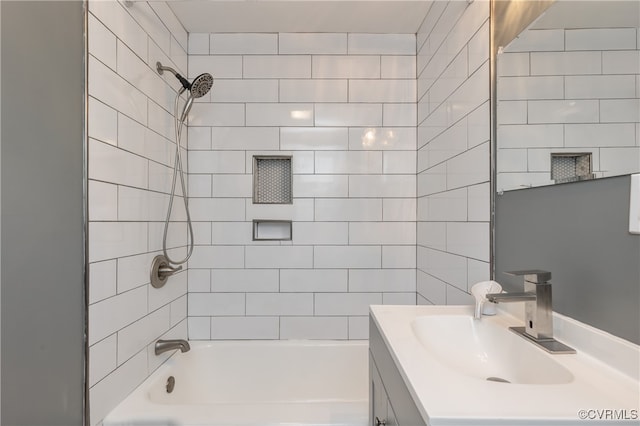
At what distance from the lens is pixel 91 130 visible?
3.60 ft

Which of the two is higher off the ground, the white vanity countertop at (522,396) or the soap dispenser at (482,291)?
the soap dispenser at (482,291)

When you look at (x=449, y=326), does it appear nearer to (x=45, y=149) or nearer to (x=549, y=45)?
(x=549, y=45)

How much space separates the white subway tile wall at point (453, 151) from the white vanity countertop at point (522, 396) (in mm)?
542

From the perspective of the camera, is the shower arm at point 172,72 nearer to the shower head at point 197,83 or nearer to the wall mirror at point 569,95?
the shower head at point 197,83

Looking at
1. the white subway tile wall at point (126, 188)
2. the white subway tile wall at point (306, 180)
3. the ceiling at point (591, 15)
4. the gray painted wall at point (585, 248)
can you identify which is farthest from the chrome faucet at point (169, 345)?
the ceiling at point (591, 15)

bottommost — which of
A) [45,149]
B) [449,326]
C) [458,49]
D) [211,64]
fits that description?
[449,326]

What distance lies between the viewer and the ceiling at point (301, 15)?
1.70m

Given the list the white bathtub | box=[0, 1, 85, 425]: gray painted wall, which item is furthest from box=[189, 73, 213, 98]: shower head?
the white bathtub

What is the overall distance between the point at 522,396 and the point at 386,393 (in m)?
0.40

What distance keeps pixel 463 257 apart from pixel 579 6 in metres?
0.87

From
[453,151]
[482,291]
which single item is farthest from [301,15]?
[482,291]

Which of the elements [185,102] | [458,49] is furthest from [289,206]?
[458,49]

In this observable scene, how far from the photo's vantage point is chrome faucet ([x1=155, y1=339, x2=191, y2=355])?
1.55 m

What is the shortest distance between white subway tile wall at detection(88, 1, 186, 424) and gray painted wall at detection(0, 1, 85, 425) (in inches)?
2.4
